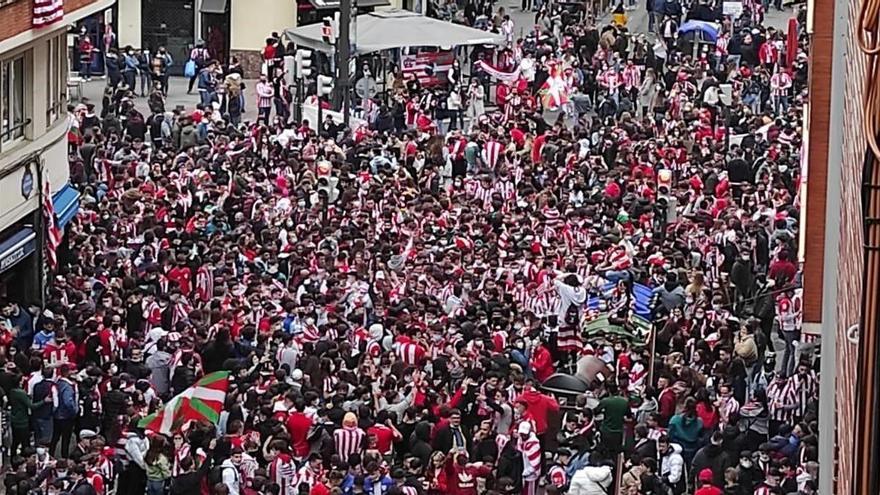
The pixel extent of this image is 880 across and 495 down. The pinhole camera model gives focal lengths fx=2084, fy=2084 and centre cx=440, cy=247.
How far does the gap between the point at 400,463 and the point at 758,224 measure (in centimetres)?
1115

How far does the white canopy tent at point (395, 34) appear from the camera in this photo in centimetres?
4666

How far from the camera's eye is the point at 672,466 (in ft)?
70.5

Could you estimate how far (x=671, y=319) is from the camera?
86.2ft

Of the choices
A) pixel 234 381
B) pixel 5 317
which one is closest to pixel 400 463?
pixel 234 381

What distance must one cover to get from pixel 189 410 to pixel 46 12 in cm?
960

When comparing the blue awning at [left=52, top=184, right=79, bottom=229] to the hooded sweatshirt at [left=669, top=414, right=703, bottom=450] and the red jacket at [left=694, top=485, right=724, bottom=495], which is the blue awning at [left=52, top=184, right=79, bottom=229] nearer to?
the hooded sweatshirt at [left=669, top=414, right=703, bottom=450]

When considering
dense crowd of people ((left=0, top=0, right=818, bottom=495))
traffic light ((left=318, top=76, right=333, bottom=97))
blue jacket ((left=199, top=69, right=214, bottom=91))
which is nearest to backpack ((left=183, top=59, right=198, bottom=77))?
blue jacket ((left=199, top=69, right=214, bottom=91))

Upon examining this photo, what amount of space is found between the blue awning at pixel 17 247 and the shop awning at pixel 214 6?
22339mm

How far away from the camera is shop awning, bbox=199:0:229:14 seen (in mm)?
52500

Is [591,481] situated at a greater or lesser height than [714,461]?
lesser

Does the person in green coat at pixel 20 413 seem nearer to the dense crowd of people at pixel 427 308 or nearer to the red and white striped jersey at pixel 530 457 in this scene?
the dense crowd of people at pixel 427 308

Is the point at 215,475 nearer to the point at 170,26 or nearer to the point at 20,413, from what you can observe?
the point at 20,413

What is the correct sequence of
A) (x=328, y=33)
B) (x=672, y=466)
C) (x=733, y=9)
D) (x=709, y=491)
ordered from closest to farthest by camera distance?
1. (x=709, y=491)
2. (x=672, y=466)
3. (x=328, y=33)
4. (x=733, y=9)

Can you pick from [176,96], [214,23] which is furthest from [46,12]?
[214,23]
